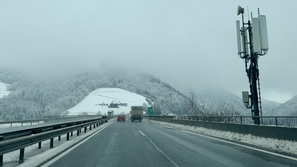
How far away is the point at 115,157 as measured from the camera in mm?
8250

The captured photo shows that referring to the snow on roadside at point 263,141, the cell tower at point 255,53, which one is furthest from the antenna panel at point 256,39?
the snow on roadside at point 263,141

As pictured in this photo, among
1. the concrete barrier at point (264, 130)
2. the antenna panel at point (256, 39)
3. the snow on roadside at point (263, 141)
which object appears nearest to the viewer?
the snow on roadside at point (263, 141)

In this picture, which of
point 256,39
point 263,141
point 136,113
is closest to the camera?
point 263,141

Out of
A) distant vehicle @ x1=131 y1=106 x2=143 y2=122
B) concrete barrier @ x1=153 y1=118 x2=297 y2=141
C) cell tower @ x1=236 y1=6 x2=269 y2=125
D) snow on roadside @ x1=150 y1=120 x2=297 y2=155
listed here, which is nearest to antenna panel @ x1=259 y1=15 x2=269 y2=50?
cell tower @ x1=236 y1=6 x2=269 y2=125

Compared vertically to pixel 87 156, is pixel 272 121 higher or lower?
higher

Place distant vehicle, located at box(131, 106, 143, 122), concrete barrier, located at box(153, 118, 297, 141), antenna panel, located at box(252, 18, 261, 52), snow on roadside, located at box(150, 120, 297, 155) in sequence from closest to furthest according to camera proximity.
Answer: snow on roadside, located at box(150, 120, 297, 155), concrete barrier, located at box(153, 118, 297, 141), antenna panel, located at box(252, 18, 261, 52), distant vehicle, located at box(131, 106, 143, 122)

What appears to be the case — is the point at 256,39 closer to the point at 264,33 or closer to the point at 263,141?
the point at 264,33

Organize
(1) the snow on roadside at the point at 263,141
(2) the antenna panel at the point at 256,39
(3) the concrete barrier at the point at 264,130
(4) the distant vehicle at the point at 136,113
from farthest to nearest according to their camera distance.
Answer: (4) the distant vehicle at the point at 136,113
(2) the antenna panel at the point at 256,39
(3) the concrete barrier at the point at 264,130
(1) the snow on roadside at the point at 263,141

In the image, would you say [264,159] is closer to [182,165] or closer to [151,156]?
[182,165]

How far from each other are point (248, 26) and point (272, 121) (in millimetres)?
13923

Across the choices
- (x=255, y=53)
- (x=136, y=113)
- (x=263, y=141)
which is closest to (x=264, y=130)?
(x=263, y=141)

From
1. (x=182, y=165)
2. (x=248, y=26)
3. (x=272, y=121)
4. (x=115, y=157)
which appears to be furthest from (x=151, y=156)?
(x=248, y=26)

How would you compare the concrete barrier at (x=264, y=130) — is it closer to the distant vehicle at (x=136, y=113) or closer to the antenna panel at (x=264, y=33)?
the antenna panel at (x=264, y=33)

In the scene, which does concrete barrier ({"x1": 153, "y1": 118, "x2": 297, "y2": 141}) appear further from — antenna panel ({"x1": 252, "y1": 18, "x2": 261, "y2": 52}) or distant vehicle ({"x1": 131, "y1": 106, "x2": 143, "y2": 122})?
distant vehicle ({"x1": 131, "y1": 106, "x2": 143, "y2": 122})
